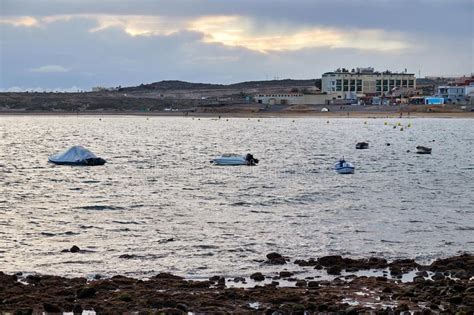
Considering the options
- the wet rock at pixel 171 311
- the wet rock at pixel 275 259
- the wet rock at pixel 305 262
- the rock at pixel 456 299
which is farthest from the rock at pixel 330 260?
the wet rock at pixel 171 311

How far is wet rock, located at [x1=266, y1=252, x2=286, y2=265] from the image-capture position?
2658cm

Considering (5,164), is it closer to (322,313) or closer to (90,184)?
(90,184)

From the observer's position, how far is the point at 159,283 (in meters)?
22.8

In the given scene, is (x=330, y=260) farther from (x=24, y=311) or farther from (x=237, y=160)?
(x=237, y=160)

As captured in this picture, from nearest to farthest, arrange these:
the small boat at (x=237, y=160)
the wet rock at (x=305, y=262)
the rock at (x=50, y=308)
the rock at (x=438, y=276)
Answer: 1. the rock at (x=50, y=308)
2. the rock at (x=438, y=276)
3. the wet rock at (x=305, y=262)
4. the small boat at (x=237, y=160)

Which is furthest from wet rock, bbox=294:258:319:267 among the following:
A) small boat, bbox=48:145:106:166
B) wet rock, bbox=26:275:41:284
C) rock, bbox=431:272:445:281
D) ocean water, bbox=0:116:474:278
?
small boat, bbox=48:145:106:166

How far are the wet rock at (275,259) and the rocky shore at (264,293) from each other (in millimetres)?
1543

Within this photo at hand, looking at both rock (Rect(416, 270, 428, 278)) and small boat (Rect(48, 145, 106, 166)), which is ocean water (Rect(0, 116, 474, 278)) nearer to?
small boat (Rect(48, 145, 106, 166))

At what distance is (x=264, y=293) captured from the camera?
21.2m

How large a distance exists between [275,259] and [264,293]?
225 inches

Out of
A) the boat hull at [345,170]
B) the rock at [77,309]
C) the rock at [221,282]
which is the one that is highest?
the rock at [77,309]

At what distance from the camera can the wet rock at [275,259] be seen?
26578mm

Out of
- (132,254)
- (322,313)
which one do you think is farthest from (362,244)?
(322,313)

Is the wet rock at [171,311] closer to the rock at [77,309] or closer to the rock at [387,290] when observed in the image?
the rock at [77,309]
